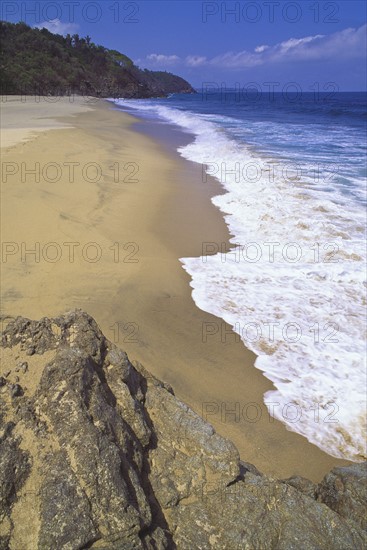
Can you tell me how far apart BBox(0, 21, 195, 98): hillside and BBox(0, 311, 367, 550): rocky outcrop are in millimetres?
52318

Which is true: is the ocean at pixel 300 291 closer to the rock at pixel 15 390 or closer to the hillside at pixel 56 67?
the rock at pixel 15 390

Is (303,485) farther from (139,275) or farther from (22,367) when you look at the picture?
(139,275)

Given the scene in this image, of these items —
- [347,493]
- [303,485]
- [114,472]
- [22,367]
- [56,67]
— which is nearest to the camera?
[114,472]

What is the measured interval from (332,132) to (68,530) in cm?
2911

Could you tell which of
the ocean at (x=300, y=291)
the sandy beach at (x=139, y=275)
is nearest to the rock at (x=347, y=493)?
the sandy beach at (x=139, y=275)

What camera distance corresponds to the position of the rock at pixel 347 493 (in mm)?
2506

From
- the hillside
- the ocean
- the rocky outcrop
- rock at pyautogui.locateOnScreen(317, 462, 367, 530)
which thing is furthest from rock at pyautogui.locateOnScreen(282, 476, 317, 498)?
the hillside

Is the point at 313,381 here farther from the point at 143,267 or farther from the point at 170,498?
the point at 143,267

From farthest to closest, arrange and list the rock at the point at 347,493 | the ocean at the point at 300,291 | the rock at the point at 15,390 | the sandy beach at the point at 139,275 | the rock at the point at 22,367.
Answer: the ocean at the point at 300,291 → the sandy beach at the point at 139,275 → the rock at the point at 347,493 → the rock at the point at 22,367 → the rock at the point at 15,390

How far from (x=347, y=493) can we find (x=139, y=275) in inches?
155

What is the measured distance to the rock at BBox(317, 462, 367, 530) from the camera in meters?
2.51

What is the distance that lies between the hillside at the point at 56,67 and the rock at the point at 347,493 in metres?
53.0

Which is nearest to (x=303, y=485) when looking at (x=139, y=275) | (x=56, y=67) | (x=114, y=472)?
(x=114, y=472)

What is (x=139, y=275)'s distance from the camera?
589cm
